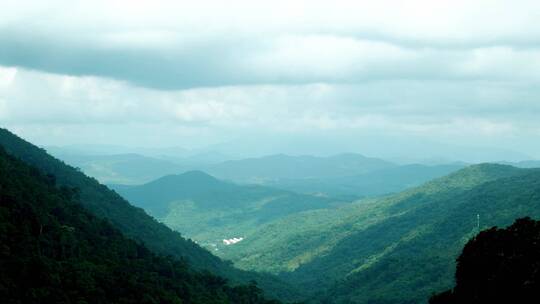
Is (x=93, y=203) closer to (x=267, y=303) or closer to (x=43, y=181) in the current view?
(x=43, y=181)

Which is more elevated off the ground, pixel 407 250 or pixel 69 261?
pixel 69 261

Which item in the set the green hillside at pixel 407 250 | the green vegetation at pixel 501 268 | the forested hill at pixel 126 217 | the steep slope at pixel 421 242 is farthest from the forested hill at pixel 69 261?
the steep slope at pixel 421 242

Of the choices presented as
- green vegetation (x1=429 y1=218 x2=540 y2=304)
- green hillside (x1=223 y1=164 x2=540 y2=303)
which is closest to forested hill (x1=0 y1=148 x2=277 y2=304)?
green vegetation (x1=429 y1=218 x2=540 y2=304)

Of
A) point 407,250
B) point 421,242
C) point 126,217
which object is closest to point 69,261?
point 126,217

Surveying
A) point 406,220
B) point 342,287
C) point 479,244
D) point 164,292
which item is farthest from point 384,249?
point 479,244

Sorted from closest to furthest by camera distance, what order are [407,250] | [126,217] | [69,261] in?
[69,261] → [126,217] → [407,250]

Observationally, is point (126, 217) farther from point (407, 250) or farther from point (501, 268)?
point (501, 268)
